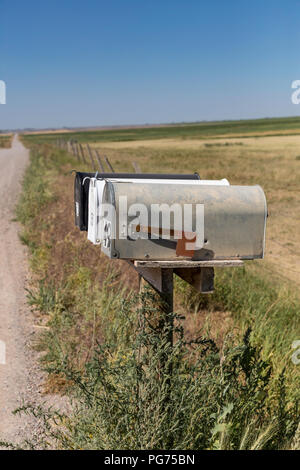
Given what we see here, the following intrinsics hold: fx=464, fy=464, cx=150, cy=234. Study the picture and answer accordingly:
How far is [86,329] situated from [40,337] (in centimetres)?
44

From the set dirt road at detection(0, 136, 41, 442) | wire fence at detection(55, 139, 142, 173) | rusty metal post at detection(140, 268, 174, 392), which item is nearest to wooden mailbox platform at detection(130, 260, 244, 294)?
rusty metal post at detection(140, 268, 174, 392)

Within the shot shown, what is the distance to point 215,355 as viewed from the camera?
2.04 metres

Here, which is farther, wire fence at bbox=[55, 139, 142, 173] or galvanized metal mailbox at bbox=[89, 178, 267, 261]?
wire fence at bbox=[55, 139, 142, 173]

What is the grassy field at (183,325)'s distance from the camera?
202 cm

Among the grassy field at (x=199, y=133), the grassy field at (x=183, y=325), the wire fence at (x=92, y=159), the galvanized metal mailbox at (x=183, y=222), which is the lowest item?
the grassy field at (x=183, y=325)

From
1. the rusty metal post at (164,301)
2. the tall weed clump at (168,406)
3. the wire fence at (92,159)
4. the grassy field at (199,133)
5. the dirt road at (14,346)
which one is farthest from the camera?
the grassy field at (199,133)

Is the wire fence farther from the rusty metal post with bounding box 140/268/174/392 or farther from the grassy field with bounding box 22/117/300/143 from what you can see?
the grassy field with bounding box 22/117/300/143

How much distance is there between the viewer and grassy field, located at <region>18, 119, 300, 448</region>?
202 cm

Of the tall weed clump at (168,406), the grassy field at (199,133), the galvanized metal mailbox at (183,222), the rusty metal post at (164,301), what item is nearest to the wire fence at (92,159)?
the rusty metal post at (164,301)

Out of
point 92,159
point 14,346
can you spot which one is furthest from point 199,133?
point 14,346

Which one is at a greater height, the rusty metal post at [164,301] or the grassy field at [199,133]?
the grassy field at [199,133]

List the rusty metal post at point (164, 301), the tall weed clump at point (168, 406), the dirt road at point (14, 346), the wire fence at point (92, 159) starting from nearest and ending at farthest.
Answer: the tall weed clump at point (168, 406), the rusty metal post at point (164, 301), the dirt road at point (14, 346), the wire fence at point (92, 159)

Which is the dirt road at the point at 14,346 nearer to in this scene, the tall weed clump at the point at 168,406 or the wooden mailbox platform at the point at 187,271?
the tall weed clump at the point at 168,406

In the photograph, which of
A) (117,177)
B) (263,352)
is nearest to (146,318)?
(117,177)
